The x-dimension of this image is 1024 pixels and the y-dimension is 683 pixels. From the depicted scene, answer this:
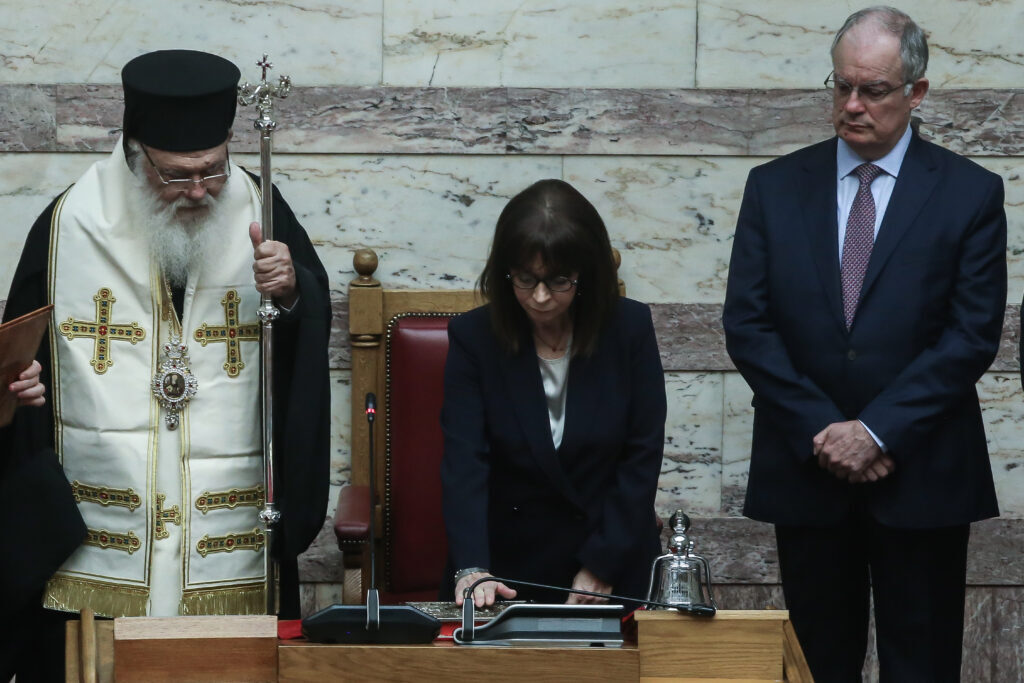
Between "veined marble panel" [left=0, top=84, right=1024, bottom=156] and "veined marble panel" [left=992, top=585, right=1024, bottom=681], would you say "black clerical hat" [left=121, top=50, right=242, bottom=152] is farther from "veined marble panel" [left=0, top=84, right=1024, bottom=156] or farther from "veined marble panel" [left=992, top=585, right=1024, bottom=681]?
"veined marble panel" [left=992, top=585, right=1024, bottom=681]

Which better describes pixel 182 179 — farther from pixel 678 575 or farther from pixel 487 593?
pixel 678 575

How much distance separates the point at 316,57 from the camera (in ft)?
16.4

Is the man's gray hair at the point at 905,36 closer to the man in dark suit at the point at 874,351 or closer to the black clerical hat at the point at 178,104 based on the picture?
the man in dark suit at the point at 874,351

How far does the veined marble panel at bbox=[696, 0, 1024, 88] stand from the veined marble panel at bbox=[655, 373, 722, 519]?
1.05 meters

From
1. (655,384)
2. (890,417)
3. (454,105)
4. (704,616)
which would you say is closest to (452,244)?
(454,105)

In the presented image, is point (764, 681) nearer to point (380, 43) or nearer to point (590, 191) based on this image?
point (590, 191)

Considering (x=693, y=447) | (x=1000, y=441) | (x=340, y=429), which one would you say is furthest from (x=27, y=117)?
(x=1000, y=441)

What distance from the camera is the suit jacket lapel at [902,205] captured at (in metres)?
3.88

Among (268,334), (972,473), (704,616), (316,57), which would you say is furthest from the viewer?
(316,57)

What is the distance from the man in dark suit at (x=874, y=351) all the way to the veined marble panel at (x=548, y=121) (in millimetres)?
982

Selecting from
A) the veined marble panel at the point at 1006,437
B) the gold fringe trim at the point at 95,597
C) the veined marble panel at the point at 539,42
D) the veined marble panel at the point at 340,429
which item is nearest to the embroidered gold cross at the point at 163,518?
the gold fringe trim at the point at 95,597

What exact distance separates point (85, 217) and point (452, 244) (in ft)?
5.11

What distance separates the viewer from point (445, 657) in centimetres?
282

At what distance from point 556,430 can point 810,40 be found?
1.99m
